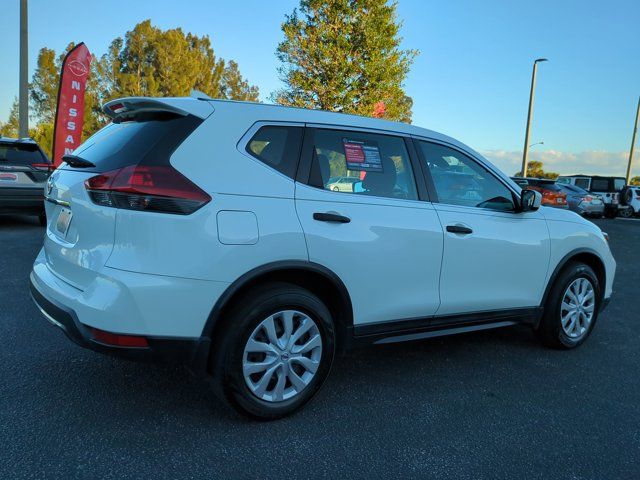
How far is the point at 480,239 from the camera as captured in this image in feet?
11.1

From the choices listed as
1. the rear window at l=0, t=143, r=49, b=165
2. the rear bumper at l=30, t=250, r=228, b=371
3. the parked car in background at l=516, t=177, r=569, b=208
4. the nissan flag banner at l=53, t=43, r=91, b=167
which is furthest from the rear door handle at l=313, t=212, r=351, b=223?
the parked car in background at l=516, t=177, r=569, b=208

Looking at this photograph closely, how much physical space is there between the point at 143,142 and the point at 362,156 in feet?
4.25

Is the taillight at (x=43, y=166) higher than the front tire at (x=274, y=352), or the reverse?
the taillight at (x=43, y=166)

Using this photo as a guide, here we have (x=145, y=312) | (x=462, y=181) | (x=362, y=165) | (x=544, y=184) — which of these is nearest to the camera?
(x=145, y=312)

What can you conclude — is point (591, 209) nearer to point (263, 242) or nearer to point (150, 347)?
point (263, 242)

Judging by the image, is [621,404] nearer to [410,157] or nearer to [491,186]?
[491,186]

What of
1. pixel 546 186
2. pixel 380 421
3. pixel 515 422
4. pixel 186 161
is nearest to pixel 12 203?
pixel 186 161

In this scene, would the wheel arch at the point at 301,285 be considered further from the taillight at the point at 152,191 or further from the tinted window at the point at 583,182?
the tinted window at the point at 583,182

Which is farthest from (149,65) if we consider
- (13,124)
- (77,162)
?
(77,162)

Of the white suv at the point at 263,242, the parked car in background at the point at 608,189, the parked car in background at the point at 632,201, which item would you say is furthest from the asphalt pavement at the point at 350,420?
the parked car in background at the point at 632,201

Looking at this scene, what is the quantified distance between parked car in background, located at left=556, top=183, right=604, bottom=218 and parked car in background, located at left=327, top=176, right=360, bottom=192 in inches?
729

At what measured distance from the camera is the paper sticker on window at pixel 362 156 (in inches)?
119

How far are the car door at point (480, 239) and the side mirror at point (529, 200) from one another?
0.22 ft

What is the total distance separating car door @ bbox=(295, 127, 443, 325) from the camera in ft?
8.97
